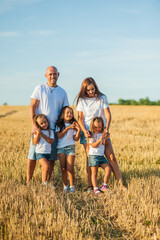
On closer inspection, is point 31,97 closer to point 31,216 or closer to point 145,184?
point 31,216

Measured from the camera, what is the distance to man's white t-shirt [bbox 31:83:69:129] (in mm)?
5434

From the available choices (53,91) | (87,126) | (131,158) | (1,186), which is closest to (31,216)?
(1,186)

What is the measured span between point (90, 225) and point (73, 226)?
1.46 ft

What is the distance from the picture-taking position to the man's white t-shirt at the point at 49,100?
5.43 metres

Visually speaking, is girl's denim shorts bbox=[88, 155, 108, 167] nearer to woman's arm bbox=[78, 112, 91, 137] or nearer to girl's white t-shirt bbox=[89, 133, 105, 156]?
girl's white t-shirt bbox=[89, 133, 105, 156]

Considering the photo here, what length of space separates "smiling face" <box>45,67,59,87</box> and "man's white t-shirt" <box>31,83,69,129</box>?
106mm

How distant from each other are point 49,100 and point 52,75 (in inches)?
20.2

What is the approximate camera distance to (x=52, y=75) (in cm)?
540

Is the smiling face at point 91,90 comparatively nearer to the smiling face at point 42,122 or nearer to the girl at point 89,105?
the girl at point 89,105

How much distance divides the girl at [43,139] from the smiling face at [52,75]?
719 millimetres

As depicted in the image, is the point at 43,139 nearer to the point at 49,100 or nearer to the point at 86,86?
the point at 49,100

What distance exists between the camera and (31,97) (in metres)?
5.49

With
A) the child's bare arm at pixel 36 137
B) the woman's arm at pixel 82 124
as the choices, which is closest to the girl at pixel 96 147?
the woman's arm at pixel 82 124

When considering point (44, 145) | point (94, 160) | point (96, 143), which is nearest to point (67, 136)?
point (44, 145)
